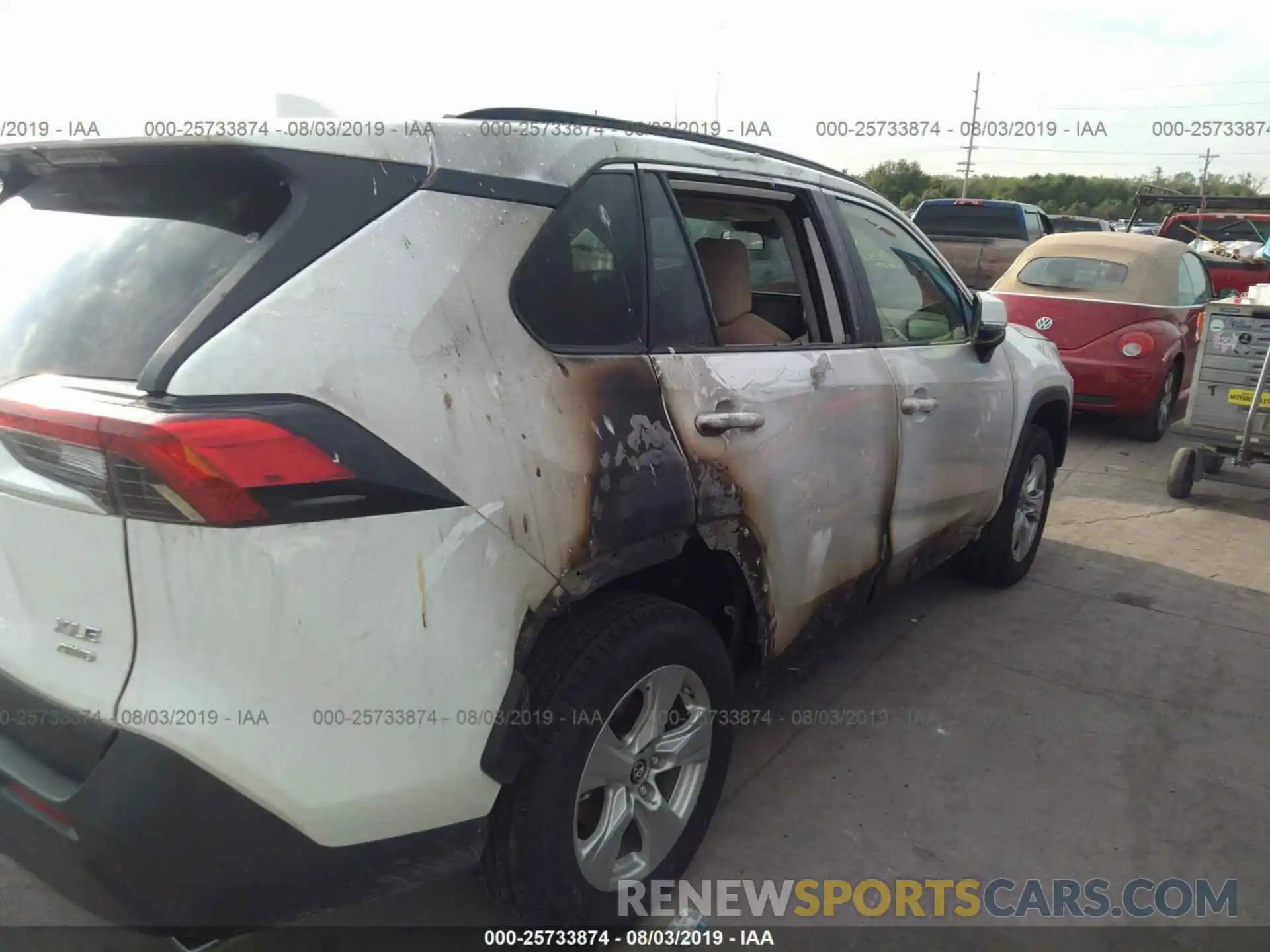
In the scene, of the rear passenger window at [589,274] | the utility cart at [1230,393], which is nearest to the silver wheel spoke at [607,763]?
the rear passenger window at [589,274]

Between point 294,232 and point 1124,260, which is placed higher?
point 294,232

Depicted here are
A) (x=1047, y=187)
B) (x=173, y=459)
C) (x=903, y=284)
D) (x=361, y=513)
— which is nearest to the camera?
(x=173, y=459)

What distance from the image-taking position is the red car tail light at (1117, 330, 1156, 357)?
7.78 m

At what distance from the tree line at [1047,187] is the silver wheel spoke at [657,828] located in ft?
142

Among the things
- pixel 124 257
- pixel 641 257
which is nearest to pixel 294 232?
pixel 124 257

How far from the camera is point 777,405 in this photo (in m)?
2.65

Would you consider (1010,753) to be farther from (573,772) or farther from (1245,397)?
(1245,397)

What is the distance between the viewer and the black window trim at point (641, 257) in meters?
2.01

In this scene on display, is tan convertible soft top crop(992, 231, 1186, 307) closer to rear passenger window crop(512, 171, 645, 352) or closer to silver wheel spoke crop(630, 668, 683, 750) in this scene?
rear passenger window crop(512, 171, 645, 352)

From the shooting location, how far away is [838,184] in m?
3.32

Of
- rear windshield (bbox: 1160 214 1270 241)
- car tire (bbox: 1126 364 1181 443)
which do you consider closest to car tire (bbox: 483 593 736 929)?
car tire (bbox: 1126 364 1181 443)

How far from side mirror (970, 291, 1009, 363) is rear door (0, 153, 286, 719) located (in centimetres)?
296

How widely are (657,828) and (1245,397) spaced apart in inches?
215

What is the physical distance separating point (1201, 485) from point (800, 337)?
5.25m
